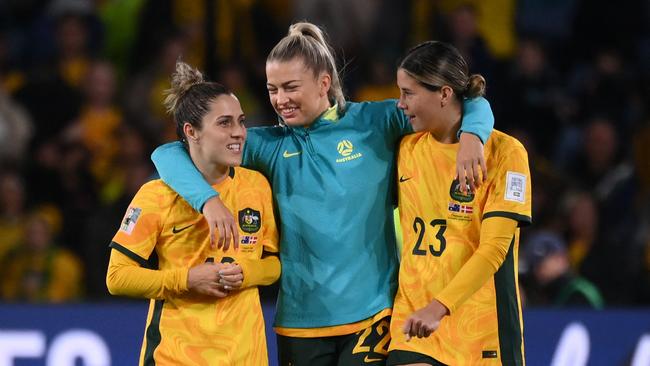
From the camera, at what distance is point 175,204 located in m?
4.79

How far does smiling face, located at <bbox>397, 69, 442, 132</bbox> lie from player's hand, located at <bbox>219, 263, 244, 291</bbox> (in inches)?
33.7

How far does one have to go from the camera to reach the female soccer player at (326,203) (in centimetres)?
481

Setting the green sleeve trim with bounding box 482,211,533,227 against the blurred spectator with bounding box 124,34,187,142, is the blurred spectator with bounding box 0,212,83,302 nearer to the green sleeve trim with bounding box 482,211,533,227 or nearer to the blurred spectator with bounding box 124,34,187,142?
the blurred spectator with bounding box 124,34,187,142

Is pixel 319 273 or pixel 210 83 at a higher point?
pixel 210 83

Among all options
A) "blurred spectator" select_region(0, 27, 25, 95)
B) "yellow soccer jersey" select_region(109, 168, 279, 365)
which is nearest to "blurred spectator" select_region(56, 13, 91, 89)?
"blurred spectator" select_region(0, 27, 25, 95)

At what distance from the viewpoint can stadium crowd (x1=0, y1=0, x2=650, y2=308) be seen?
842cm

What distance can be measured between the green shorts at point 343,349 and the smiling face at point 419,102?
76 centimetres

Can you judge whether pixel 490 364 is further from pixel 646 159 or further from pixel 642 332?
pixel 646 159

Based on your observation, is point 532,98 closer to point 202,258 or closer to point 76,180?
→ point 76,180

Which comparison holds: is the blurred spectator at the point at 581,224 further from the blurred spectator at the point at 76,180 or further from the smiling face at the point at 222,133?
the smiling face at the point at 222,133

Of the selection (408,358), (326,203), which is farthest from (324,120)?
(408,358)

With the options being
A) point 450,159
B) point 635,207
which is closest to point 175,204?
point 450,159

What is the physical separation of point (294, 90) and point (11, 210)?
4368 mm

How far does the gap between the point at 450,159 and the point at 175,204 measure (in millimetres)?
1044
